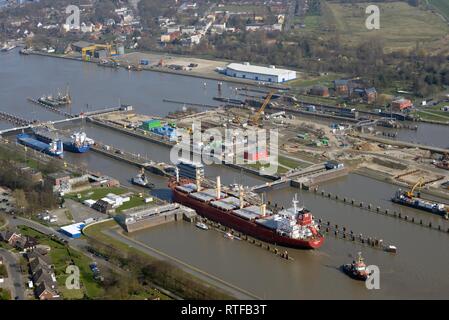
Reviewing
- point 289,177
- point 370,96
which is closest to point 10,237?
point 289,177

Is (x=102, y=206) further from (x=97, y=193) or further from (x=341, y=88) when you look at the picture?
(x=341, y=88)

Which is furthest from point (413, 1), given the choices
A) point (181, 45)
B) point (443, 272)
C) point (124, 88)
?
point (443, 272)

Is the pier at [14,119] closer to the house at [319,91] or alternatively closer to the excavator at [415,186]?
the house at [319,91]

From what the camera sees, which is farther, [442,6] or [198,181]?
[442,6]

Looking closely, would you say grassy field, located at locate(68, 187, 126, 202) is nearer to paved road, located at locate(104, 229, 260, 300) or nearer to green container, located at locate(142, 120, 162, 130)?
paved road, located at locate(104, 229, 260, 300)

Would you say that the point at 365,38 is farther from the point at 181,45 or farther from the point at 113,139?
the point at 113,139

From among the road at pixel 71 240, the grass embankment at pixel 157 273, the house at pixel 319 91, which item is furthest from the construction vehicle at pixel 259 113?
the grass embankment at pixel 157 273
